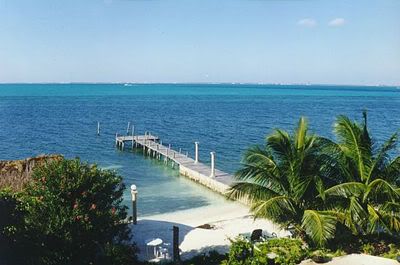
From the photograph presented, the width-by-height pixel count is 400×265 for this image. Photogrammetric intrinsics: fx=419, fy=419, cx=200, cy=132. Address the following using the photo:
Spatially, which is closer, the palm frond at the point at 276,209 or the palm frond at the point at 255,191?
the palm frond at the point at 276,209

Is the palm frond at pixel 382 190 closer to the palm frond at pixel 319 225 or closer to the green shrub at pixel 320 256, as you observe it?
the palm frond at pixel 319 225

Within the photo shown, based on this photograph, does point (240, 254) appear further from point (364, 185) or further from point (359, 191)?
point (364, 185)

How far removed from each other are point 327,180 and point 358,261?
2659 millimetres

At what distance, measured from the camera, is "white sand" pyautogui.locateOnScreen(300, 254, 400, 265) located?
11.3 meters

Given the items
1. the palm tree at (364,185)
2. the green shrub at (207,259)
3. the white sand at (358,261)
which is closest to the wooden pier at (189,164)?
the green shrub at (207,259)

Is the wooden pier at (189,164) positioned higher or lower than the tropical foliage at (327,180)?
lower

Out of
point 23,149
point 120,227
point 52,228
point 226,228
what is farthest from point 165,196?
point 23,149

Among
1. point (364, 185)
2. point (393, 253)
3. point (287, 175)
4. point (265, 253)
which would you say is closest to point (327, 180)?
point (364, 185)

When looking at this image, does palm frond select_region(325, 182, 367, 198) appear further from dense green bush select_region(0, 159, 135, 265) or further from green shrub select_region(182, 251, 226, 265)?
dense green bush select_region(0, 159, 135, 265)

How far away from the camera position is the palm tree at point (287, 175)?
12602mm

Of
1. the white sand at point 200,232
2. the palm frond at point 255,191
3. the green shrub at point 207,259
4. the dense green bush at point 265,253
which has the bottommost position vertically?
the white sand at point 200,232

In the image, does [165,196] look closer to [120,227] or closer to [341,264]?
[120,227]

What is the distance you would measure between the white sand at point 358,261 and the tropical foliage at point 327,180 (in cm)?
75

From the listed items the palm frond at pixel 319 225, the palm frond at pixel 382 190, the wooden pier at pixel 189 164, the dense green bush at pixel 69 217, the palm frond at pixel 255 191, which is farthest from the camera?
the wooden pier at pixel 189 164
